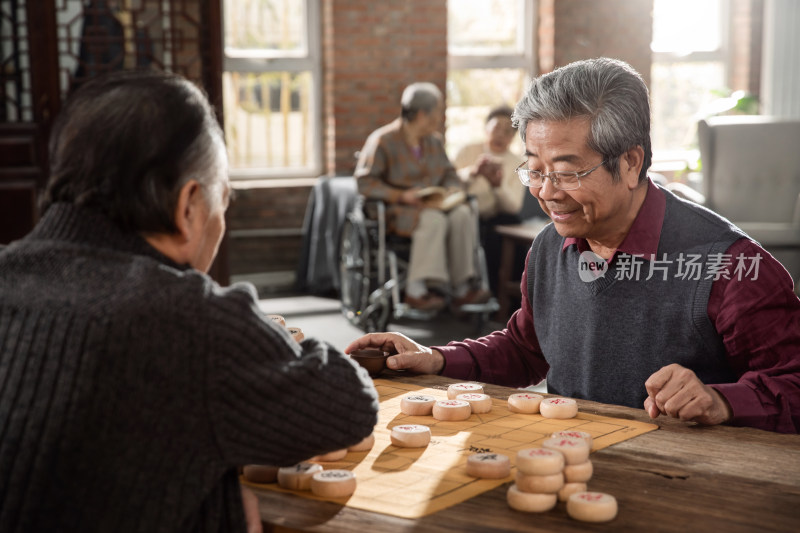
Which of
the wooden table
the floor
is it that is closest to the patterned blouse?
the floor

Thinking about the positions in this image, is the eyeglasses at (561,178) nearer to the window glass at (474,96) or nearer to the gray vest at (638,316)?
the gray vest at (638,316)

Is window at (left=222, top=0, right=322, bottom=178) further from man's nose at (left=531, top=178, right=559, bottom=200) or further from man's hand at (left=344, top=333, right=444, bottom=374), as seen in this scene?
man's nose at (left=531, top=178, right=559, bottom=200)

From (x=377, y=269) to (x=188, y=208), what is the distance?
4.78 m

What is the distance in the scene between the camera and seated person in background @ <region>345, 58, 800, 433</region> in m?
1.82

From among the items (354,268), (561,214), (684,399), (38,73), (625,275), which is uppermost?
(38,73)

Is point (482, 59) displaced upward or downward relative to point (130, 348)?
upward

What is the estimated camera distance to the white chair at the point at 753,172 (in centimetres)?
630

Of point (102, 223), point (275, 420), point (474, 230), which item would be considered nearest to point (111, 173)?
point (102, 223)

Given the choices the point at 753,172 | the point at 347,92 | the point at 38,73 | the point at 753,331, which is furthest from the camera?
the point at 347,92

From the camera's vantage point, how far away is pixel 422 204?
19.4ft

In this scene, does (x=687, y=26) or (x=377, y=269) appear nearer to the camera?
(x=377, y=269)

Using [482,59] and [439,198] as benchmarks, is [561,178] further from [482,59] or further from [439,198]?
[482,59]

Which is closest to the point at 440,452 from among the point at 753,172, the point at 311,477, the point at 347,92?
the point at 311,477

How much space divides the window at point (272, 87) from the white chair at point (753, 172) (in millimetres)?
2960
